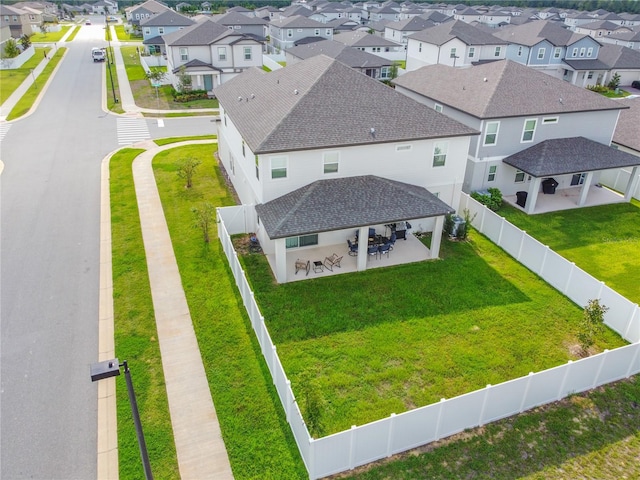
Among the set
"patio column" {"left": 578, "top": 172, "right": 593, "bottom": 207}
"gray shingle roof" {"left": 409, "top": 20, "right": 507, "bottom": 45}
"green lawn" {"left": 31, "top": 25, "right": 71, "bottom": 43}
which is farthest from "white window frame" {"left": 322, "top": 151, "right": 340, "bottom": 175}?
"green lawn" {"left": 31, "top": 25, "right": 71, "bottom": 43}

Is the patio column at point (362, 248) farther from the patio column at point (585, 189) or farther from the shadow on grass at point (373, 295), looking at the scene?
the patio column at point (585, 189)

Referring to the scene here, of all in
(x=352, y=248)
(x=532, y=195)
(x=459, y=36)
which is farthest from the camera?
(x=459, y=36)

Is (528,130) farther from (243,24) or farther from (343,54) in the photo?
(243,24)

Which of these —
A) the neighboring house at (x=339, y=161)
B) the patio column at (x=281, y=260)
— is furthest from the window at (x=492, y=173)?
the patio column at (x=281, y=260)

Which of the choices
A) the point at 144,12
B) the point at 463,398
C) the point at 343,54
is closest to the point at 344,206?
the point at 463,398

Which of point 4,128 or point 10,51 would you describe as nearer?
point 4,128

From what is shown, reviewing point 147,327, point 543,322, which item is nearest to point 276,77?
point 147,327

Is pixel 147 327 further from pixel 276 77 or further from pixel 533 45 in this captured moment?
pixel 533 45

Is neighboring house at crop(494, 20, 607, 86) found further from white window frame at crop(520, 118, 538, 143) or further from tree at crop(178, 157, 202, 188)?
tree at crop(178, 157, 202, 188)
